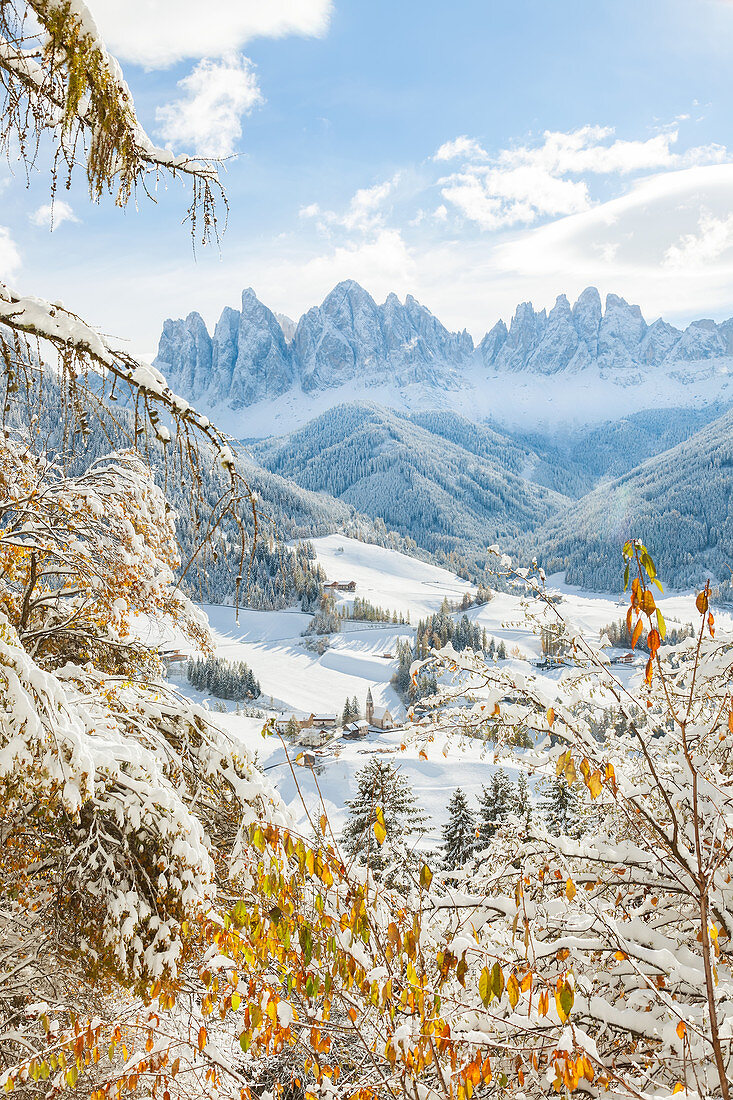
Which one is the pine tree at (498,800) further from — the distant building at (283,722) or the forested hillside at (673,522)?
the forested hillside at (673,522)

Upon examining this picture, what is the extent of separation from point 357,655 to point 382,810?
306ft

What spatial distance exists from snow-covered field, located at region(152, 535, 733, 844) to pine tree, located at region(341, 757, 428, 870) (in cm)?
289

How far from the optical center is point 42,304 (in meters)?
2.51

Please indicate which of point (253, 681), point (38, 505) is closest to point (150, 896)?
point (38, 505)

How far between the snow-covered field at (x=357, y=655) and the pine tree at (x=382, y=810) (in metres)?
2.89

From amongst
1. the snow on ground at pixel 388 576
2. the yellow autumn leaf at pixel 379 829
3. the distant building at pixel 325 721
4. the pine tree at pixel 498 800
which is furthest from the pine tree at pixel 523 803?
the snow on ground at pixel 388 576

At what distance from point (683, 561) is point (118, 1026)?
16233cm

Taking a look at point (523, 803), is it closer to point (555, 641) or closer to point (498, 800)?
point (498, 800)

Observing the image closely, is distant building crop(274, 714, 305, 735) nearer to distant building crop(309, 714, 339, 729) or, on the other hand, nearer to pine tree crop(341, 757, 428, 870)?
pine tree crop(341, 757, 428, 870)

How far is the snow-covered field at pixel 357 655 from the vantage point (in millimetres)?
46969

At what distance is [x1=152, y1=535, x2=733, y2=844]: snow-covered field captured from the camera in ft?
154

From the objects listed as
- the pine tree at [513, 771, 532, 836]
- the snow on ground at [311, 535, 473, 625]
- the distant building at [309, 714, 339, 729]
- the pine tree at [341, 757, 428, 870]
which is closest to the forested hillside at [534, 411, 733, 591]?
the snow on ground at [311, 535, 473, 625]

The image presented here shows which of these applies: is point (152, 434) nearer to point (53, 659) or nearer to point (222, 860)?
point (222, 860)

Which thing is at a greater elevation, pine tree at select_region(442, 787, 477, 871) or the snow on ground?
pine tree at select_region(442, 787, 477, 871)
